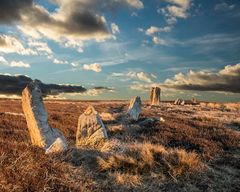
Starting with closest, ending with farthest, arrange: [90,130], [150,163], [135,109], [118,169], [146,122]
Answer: [118,169]
[150,163]
[90,130]
[146,122]
[135,109]

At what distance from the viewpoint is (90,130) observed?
516 inches

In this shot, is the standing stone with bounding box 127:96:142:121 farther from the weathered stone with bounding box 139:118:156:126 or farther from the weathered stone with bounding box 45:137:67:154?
the weathered stone with bounding box 45:137:67:154

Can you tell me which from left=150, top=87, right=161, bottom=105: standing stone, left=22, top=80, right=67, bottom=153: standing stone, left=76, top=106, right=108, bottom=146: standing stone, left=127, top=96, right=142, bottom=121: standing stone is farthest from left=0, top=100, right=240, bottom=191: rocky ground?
left=150, top=87, right=161, bottom=105: standing stone

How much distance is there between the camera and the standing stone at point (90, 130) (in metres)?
12.7

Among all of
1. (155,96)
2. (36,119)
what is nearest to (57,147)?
(36,119)

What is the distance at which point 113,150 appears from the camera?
1088 centimetres

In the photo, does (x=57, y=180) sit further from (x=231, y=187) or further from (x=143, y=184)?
(x=231, y=187)

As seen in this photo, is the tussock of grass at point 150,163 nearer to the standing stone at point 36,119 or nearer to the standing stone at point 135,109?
the standing stone at point 36,119

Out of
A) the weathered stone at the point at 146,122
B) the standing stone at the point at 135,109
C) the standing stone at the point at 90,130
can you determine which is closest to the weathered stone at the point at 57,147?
the standing stone at the point at 90,130

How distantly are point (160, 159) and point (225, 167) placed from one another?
231 centimetres

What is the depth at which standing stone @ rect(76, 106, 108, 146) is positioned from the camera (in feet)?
41.7

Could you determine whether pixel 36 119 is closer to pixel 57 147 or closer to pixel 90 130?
pixel 90 130

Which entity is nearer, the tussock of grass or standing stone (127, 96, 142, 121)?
the tussock of grass

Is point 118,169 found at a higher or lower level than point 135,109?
lower
